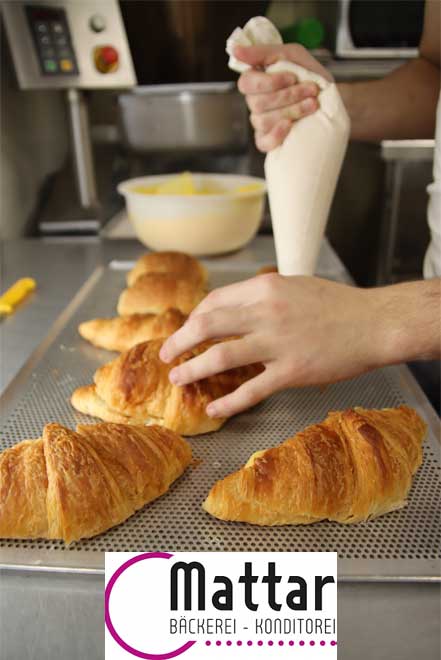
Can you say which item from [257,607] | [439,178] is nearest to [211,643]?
[257,607]

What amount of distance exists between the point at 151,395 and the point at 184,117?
1.16 metres

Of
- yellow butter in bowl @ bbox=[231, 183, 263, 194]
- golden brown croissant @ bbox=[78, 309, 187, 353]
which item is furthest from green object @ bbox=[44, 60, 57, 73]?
golden brown croissant @ bbox=[78, 309, 187, 353]

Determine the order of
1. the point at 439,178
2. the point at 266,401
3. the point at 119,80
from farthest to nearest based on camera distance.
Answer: the point at 119,80
the point at 439,178
the point at 266,401

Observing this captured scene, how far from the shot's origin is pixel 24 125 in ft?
5.85

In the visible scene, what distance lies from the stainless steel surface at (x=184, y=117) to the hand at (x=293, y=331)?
3.86 feet

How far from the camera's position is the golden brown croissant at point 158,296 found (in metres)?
1.10

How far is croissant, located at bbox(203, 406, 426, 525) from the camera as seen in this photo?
0.61 m

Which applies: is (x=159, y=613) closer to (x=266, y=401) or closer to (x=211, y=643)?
(x=211, y=643)

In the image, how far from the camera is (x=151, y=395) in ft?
2.60

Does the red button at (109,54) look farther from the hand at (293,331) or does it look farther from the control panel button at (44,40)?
the hand at (293,331)

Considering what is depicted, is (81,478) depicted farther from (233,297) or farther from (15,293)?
(15,293)

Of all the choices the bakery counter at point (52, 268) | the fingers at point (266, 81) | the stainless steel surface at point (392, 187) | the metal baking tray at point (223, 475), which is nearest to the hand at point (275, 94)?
the fingers at point (266, 81)

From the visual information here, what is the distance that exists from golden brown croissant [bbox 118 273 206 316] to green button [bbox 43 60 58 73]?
76 centimetres

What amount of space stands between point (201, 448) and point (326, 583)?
25 cm
